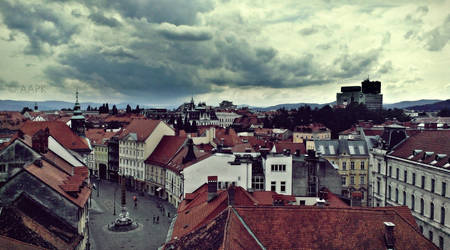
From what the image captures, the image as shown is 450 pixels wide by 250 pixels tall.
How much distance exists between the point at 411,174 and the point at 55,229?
148 ft

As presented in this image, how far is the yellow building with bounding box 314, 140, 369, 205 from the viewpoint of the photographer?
83.2 metres

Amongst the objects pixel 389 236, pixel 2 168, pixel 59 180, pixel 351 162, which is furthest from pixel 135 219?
pixel 389 236

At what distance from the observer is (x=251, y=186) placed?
5403 cm

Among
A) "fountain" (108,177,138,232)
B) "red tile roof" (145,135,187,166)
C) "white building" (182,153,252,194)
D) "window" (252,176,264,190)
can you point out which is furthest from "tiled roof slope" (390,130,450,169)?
"red tile roof" (145,135,187,166)

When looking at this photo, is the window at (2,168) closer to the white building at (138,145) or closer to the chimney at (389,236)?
the chimney at (389,236)

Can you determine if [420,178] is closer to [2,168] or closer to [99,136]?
[2,168]

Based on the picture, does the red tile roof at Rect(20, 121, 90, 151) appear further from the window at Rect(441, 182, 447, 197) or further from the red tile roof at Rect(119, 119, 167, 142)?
the window at Rect(441, 182, 447, 197)

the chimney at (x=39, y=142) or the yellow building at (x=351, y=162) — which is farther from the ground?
the chimney at (x=39, y=142)

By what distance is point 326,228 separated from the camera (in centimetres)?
2614

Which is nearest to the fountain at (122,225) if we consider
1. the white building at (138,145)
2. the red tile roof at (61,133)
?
the red tile roof at (61,133)

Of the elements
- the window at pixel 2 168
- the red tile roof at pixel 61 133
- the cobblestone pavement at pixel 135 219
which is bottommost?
the cobblestone pavement at pixel 135 219

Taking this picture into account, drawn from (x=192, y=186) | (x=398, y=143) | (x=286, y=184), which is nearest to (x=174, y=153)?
(x=192, y=186)

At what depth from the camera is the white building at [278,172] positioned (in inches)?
2114

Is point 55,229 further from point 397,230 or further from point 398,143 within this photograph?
point 398,143
